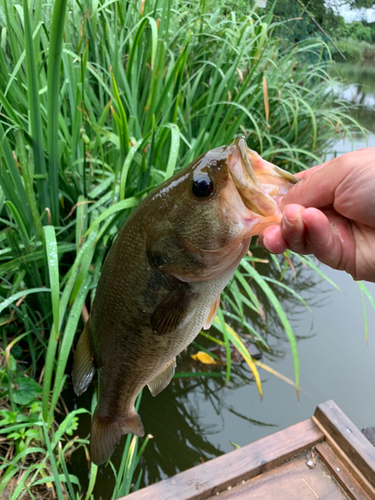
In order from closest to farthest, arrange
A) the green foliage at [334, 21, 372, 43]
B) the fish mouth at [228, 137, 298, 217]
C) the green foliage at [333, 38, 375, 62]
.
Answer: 1. the fish mouth at [228, 137, 298, 217]
2. the green foliage at [334, 21, 372, 43]
3. the green foliage at [333, 38, 375, 62]

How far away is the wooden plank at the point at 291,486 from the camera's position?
1424 mm

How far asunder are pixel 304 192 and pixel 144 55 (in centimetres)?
187

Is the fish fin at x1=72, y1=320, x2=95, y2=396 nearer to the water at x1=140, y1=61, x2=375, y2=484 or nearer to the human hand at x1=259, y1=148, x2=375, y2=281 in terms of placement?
the human hand at x1=259, y1=148, x2=375, y2=281

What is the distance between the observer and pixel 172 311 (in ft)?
2.88

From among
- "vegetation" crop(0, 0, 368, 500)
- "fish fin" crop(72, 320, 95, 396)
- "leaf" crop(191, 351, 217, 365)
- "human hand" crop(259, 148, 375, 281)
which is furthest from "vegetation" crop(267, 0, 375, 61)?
"fish fin" crop(72, 320, 95, 396)

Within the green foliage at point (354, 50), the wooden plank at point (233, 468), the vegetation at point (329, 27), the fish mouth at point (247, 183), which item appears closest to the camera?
the fish mouth at point (247, 183)

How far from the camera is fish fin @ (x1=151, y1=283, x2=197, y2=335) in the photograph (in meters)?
A: 0.88

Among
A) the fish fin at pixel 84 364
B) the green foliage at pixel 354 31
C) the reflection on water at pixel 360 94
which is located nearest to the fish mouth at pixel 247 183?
the fish fin at pixel 84 364

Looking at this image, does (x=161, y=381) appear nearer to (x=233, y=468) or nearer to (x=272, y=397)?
(x=233, y=468)

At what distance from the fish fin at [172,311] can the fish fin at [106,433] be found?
1.42 feet

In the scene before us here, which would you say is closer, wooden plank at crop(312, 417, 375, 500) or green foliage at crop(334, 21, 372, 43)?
wooden plank at crop(312, 417, 375, 500)

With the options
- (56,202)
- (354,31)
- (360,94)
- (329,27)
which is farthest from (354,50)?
(56,202)

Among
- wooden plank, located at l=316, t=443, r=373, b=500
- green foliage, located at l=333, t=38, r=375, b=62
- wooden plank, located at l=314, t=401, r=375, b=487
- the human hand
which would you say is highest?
green foliage, located at l=333, t=38, r=375, b=62

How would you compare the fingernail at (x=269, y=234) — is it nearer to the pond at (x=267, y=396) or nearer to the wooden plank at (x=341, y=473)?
the wooden plank at (x=341, y=473)
